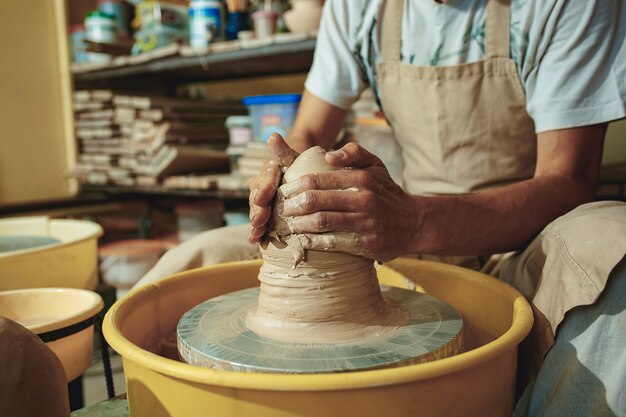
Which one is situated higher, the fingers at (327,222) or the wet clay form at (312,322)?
the fingers at (327,222)

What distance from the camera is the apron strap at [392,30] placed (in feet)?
4.73

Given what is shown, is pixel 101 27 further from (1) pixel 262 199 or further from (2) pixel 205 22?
(1) pixel 262 199

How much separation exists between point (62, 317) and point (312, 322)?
19.9 inches

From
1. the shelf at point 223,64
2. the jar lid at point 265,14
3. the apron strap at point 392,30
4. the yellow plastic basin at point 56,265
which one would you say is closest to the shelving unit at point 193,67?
the shelf at point 223,64

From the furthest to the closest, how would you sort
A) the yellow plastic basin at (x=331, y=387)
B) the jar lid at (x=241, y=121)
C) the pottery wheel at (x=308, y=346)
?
1. the jar lid at (x=241, y=121)
2. the pottery wheel at (x=308, y=346)
3. the yellow plastic basin at (x=331, y=387)

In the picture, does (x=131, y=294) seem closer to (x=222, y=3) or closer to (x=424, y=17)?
(x=424, y=17)

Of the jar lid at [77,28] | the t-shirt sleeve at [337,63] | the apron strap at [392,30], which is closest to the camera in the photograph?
the apron strap at [392,30]

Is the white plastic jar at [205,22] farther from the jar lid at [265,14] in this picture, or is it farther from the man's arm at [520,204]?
the man's arm at [520,204]

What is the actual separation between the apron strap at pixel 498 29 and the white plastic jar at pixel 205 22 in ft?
5.02

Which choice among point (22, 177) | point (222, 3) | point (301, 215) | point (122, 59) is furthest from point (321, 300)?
point (22, 177)

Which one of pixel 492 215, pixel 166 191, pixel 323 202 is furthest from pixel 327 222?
pixel 166 191

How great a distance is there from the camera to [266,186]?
0.90 m

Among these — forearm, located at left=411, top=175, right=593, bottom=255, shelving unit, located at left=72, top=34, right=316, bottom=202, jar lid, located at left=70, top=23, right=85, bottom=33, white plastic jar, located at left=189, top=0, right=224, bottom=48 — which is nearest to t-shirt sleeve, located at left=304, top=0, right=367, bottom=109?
shelving unit, located at left=72, top=34, right=316, bottom=202

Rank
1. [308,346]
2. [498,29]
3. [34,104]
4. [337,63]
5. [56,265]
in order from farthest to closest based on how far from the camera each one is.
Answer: [34,104] → [337,63] → [56,265] → [498,29] → [308,346]
